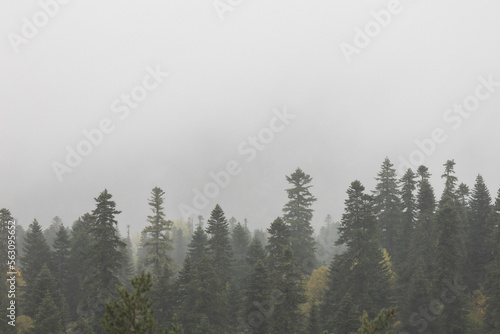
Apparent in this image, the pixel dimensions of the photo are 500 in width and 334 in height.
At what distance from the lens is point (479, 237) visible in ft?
153

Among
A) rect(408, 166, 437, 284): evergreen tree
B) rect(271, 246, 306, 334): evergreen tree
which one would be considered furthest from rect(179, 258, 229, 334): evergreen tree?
rect(408, 166, 437, 284): evergreen tree

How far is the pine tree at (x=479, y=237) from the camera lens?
147ft

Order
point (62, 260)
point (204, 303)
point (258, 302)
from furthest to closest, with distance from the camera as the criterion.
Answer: point (62, 260) → point (204, 303) → point (258, 302)

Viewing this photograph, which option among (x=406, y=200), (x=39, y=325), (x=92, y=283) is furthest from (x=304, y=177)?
(x=39, y=325)

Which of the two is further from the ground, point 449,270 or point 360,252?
point 360,252

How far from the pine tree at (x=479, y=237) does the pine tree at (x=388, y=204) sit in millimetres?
10475

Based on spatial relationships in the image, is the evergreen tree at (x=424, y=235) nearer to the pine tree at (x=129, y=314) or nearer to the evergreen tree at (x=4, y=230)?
the pine tree at (x=129, y=314)

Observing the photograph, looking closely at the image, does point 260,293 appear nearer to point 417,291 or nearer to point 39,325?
point 417,291

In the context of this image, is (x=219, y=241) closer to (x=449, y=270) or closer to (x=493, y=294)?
(x=449, y=270)

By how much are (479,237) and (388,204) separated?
44.2 feet

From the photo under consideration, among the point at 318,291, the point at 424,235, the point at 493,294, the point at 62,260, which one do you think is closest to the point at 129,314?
the point at 493,294

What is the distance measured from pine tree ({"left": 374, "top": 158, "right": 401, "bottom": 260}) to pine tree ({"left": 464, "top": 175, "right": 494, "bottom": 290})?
1047 centimetres

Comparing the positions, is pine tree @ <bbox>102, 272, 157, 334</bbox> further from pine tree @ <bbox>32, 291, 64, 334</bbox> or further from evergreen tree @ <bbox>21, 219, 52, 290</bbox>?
evergreen tree @ <bbox>21, 219, 52, 290</bbox>

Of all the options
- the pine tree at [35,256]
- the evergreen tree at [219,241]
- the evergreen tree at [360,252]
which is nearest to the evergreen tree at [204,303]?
the evergreen tree at [219,241]
